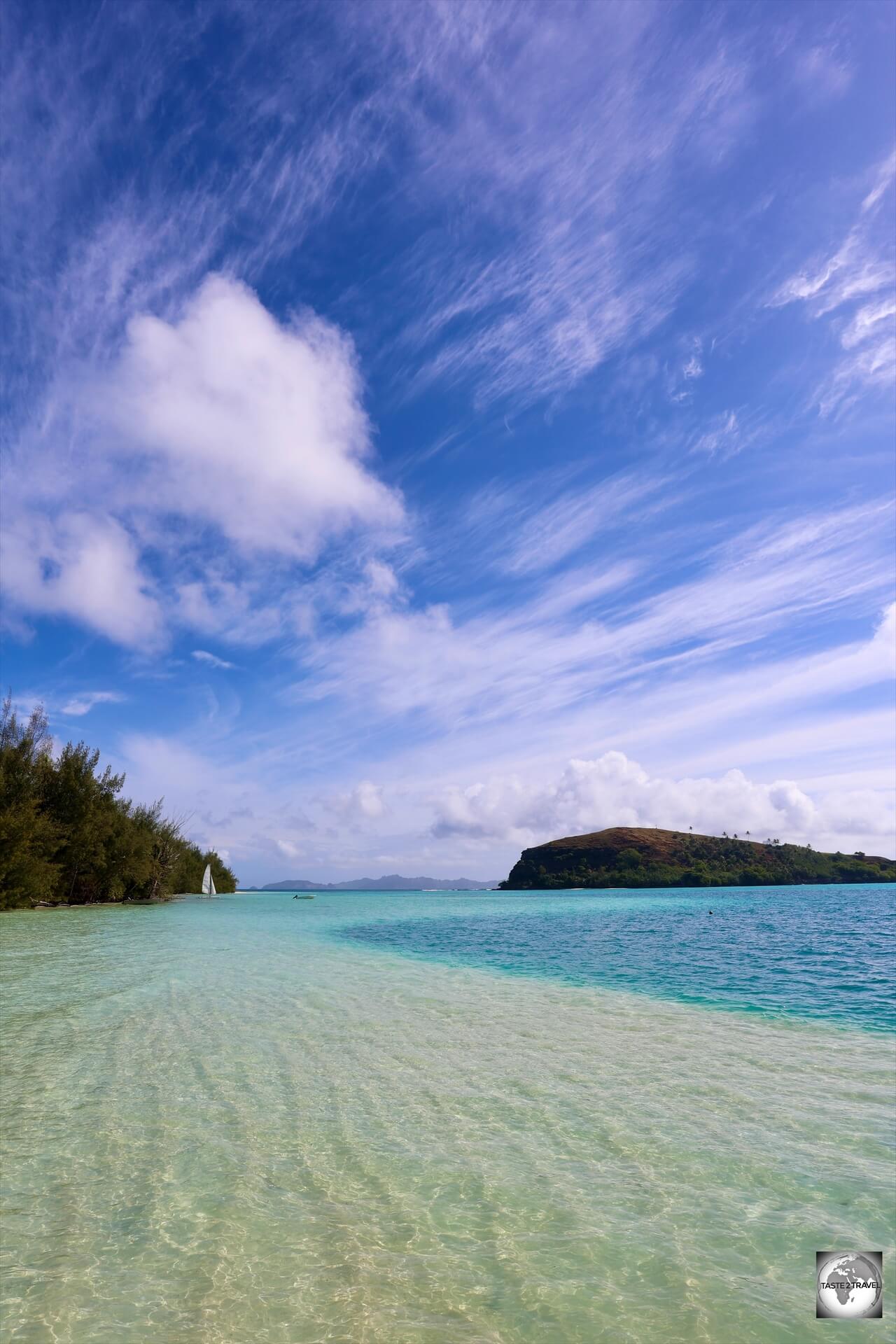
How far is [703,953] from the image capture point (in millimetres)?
26391

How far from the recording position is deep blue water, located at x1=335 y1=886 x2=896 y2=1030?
628 inches

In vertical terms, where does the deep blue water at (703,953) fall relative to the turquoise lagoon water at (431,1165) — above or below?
below

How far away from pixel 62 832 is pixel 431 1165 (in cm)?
4957

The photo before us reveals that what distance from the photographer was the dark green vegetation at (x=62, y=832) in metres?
40.6

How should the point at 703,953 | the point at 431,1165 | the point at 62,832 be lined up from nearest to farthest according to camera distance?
the point at 431,1165 < the point at 703,953 < the point at 62,832

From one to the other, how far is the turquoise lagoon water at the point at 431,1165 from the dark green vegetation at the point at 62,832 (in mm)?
31312

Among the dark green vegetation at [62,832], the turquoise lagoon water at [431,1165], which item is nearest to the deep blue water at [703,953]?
the turquoise lagoon water at [431,1165]

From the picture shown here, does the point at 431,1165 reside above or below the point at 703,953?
above

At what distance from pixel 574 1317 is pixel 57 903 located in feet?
196

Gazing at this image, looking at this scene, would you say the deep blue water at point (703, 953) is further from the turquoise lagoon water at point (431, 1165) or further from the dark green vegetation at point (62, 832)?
the dark green vegetation at point (62, 832)

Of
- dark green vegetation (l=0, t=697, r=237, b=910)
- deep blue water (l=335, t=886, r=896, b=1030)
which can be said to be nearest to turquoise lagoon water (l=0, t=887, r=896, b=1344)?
deep blue water (l=335, t=886, r=896, b=1030)

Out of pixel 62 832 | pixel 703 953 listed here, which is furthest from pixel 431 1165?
pixel 62 832

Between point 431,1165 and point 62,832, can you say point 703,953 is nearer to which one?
point 431,1165

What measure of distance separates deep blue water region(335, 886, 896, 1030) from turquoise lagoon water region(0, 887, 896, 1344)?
1410 mm
